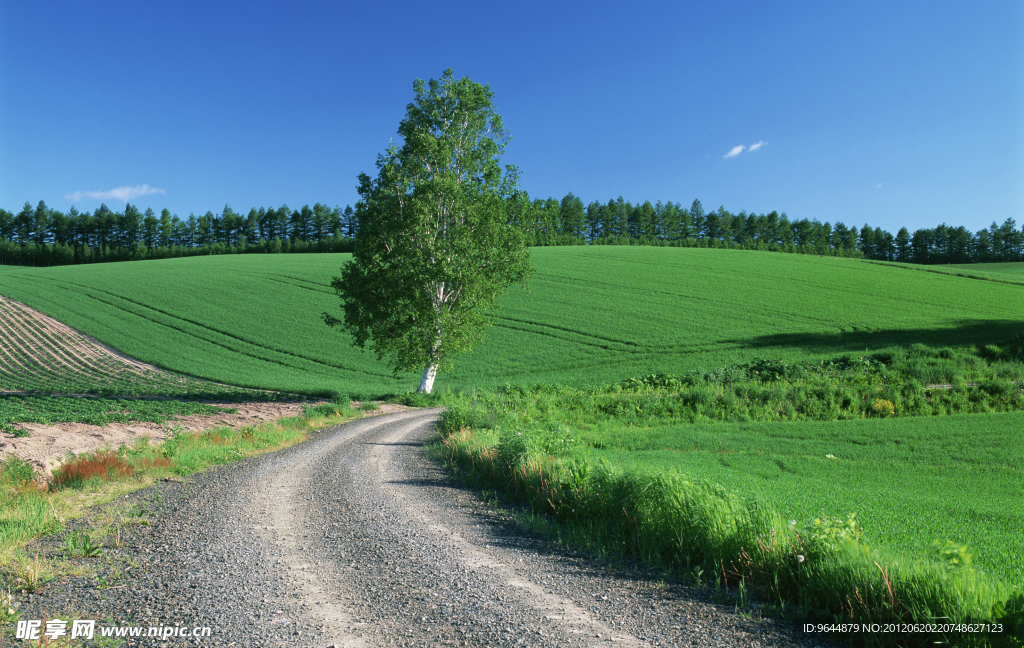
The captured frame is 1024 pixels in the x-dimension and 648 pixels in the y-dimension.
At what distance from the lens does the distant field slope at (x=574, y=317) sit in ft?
138

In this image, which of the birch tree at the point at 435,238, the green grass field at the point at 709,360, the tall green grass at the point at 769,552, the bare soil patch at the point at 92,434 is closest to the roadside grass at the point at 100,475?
the bare soil patch at the point at 92,434

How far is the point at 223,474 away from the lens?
12.7 metres

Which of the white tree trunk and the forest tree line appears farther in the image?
the forest tree line

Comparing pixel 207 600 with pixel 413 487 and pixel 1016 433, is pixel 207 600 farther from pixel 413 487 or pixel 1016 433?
pixel 1016 433

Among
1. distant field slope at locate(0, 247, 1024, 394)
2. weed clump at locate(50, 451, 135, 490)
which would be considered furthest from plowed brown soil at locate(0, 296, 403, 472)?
distant field slope at locate(0, 247, 1024, 394)

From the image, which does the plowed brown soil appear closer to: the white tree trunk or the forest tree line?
the white tree trunk

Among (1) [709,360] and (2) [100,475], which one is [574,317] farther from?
(2) [100,475]

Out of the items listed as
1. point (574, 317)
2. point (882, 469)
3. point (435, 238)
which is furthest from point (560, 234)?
point (882, 469)

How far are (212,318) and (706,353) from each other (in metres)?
51.3

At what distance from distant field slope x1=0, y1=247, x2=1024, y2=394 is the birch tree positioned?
7.10 meters

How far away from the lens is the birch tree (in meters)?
30.3

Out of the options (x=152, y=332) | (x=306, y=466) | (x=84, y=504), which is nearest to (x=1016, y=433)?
(x=306, y=466)

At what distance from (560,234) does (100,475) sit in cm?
11713

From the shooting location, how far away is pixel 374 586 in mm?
5977
